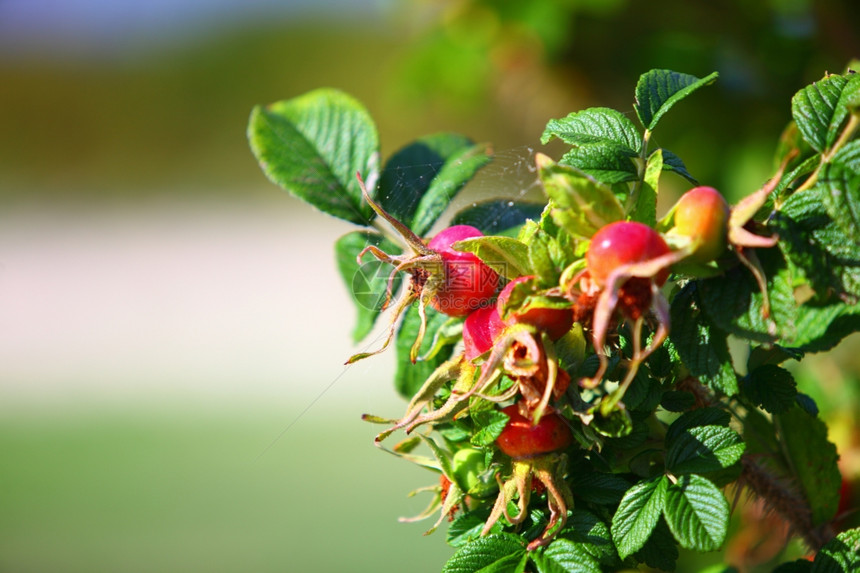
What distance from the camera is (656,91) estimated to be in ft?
1.35

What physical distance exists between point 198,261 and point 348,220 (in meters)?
5.75

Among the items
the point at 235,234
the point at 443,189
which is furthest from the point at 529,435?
the point at 235,234

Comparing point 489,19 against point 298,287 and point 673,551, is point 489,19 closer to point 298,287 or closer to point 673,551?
point 673,551

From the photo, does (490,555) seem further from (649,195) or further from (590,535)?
(649,195)

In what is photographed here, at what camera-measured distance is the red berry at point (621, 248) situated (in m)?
0.31

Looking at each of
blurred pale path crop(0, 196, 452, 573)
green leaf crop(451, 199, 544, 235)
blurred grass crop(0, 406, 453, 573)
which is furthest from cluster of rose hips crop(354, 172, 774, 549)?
blurred grass crop(0, 406, 453, 573)

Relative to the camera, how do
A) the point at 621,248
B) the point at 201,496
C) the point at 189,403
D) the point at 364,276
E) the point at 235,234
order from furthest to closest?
the point at 235,234 → the point at 189,403 → the point at 201,496 → the point at 364,276 → the point at 621,248

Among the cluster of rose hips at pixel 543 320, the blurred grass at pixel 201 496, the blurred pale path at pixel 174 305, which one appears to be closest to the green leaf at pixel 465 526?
the cluster of rose hips at pixel 543 320

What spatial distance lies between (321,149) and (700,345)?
34 cm

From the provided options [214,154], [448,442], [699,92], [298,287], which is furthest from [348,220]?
[214,154]

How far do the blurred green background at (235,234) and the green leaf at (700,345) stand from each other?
0.17 metres

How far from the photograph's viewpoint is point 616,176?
1.24 feet

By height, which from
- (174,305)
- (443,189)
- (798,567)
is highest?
(174,305)

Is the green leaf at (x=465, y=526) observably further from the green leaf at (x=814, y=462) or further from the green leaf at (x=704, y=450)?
the green leaf at (x=814, y=462)
